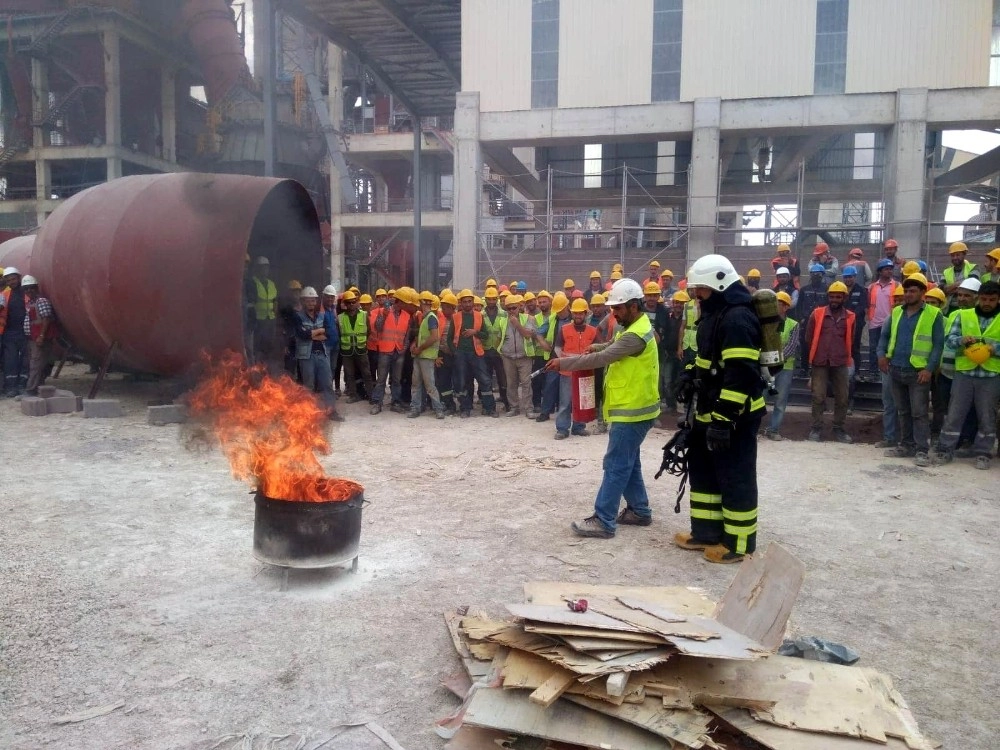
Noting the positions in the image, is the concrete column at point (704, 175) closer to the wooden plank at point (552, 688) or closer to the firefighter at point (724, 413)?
the firefighter at point (724, 413)

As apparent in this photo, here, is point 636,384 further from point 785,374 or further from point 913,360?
point 785,374

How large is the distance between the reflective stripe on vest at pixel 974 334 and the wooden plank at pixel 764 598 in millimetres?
5263

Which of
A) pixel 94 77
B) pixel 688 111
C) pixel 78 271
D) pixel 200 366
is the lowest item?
pixel 200 366

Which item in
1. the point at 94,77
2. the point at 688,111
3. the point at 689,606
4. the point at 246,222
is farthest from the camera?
the point at 94,77

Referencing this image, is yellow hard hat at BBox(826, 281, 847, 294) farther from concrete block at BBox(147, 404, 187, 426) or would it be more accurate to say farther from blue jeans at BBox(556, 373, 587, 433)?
concrete block at BBox(147, 404, 187, 426)

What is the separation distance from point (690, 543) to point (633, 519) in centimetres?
63

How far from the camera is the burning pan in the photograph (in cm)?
422

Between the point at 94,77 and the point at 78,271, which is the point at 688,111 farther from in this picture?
the point at 94,77

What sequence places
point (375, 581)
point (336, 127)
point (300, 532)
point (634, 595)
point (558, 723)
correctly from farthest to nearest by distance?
point (336, 127) < point (375, 581) < point (300, 532) < point (634, 595) < point (558, 723)

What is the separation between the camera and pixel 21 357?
1188cm

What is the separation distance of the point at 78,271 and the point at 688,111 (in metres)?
14.3

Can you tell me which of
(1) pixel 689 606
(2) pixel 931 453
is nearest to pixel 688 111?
(2) pixel 931 453

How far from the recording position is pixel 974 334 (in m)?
7.53

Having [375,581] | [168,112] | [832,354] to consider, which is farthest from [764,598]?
[168,112]
